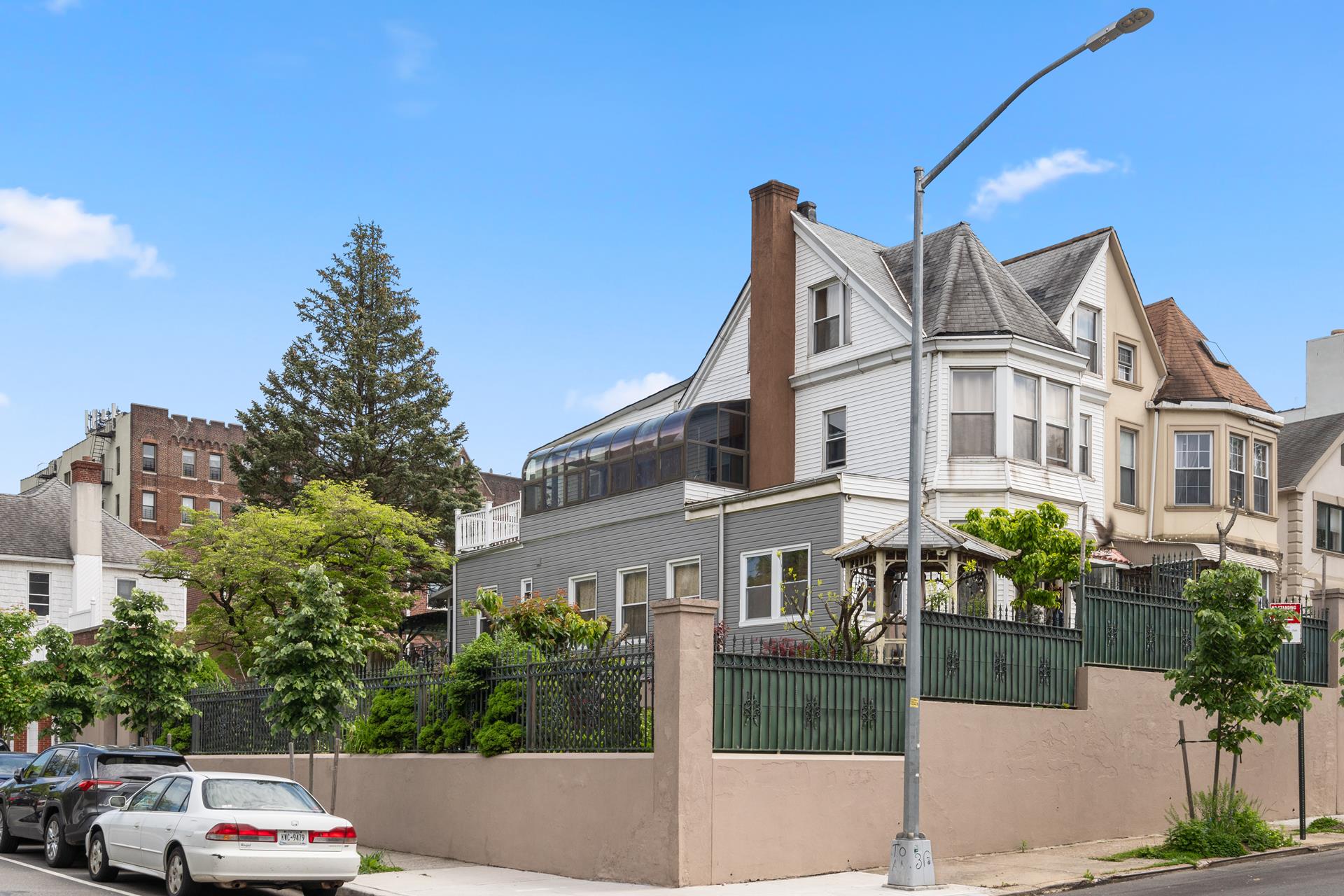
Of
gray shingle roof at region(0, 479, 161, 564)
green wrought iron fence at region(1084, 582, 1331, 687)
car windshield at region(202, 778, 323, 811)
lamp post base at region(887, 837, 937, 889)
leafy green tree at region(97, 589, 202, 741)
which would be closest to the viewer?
lamp post base at region(887, 837, 937, 889)

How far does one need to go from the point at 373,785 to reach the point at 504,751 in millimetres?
4043

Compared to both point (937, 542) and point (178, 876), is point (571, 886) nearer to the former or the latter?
point (178, 876)

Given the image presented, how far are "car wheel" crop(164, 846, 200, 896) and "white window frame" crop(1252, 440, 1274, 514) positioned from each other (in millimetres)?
27184

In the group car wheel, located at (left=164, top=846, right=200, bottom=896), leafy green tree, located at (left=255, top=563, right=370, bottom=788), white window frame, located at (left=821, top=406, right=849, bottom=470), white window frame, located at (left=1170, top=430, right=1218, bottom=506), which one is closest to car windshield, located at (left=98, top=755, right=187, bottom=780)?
leafy green tree, located at (left=255, top=563, right=370, bottom=788)

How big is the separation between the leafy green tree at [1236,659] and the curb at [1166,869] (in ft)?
2.98

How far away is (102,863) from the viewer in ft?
55.7

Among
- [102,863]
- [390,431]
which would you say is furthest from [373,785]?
[390,431]

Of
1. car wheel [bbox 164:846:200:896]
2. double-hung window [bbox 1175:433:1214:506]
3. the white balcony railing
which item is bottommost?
car wheel [bbox 164:846:200:896]

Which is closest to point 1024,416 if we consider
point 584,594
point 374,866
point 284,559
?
point 584,594

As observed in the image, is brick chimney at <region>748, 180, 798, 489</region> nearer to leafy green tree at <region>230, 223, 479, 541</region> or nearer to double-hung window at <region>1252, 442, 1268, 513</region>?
double-hung window at <region>1252, 442, 1268, 513</region>

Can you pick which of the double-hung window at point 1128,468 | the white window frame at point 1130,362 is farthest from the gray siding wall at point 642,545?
the white window frame at point 1130,362

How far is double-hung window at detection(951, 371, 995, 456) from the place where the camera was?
92.0 ft

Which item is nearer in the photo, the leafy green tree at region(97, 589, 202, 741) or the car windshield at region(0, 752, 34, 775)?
the car windshield at region(0, 752, 34, 775)

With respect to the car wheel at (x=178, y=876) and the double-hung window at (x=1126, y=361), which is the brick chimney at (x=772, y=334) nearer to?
the double-hung window at (x=1126, y=361)
